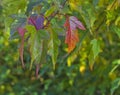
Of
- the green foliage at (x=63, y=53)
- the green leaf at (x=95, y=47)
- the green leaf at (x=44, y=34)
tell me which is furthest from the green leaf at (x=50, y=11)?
the green leaf at (x=95, y=47)

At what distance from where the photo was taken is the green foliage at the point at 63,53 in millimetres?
817

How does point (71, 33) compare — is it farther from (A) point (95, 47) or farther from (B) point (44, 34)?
(A) point (95, 47)

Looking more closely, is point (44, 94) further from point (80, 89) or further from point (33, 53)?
point (33, 53)

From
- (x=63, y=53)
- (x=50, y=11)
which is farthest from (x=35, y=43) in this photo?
(x=63, y=53)

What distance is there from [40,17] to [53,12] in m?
0.07

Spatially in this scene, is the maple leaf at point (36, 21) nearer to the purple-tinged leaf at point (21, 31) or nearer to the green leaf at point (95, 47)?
the purple-tinged leaf at point (21, 31)

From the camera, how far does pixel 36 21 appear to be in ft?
2.64

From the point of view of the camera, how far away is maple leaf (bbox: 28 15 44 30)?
0.79 metres

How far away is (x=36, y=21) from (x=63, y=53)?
1473 millimetres

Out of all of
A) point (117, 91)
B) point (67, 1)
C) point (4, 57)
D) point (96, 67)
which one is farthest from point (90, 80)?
point (67, 1)

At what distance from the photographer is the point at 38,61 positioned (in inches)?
30.3

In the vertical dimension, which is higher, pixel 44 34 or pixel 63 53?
pixel 44 34

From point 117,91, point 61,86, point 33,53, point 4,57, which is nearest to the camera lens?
point 33,53

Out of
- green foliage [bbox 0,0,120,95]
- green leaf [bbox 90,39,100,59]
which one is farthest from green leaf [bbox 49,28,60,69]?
green leaf [bbox 90,39,100,59]
